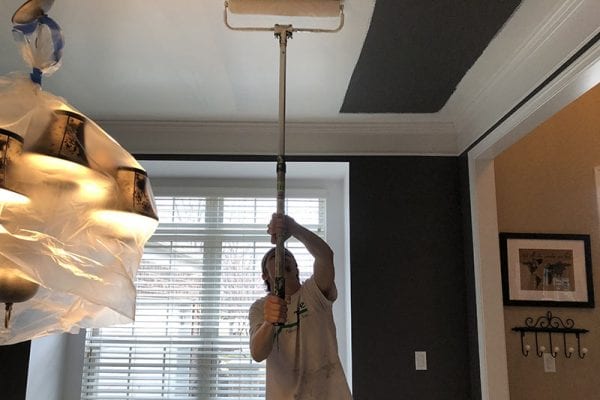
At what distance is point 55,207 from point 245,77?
5.30 ft

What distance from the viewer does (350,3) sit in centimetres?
188

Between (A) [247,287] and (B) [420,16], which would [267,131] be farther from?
(B) [420,16]

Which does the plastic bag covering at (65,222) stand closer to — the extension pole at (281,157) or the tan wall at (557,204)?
the extension pole at (281,157)

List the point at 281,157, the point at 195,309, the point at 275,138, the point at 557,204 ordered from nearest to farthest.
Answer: the point at 281,157 → the point at 557,204 → the point at 275,138 → the point at 195,309

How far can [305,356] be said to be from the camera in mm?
2121

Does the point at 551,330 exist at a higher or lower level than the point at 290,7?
lower

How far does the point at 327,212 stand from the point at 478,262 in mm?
1082

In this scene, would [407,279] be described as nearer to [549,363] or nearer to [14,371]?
[549,363]

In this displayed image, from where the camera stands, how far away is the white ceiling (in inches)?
77.4

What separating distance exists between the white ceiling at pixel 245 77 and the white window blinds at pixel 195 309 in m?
0.57

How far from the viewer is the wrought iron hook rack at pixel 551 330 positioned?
2885 mm

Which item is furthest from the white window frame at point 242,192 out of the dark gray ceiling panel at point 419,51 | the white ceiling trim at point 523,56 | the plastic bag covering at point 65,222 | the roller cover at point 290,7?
the plastic bag covering at point 65,222

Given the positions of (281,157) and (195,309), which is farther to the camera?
(195,309)

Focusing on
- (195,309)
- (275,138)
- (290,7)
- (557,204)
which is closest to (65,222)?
(290,7)
